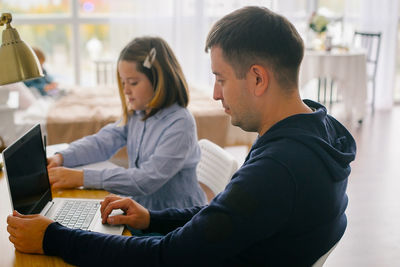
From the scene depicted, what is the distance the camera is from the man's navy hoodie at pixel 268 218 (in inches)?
36.1

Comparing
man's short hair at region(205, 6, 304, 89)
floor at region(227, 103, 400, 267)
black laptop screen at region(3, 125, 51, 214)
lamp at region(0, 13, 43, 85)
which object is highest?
man's short hair at region(205, 6, 304, 89)

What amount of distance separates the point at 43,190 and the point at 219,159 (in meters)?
0.68

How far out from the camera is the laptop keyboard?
1.32m

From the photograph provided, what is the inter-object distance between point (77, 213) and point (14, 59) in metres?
0.46

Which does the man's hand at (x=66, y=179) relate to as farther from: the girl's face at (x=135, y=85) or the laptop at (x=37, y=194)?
the girl's face at (x=135, y=85)

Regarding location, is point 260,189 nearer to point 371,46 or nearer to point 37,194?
point 37,194

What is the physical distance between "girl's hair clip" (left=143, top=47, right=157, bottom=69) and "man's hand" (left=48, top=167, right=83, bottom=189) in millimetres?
456

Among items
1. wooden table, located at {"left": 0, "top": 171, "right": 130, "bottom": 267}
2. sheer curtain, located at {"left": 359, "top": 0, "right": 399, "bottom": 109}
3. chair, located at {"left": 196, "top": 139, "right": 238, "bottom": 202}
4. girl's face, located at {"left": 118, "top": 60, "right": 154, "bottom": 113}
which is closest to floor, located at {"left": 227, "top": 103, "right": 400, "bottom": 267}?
chair, located at {"left": 196, "top": 139, "right": 238, "bottom": 202}

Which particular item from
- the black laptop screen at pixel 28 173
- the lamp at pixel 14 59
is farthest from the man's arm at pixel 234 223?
the lamp at pixel 14 59

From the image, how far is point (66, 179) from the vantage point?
1.64m

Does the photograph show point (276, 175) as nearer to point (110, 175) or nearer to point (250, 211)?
point (250, 211)

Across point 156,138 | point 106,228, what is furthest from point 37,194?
point 156,138

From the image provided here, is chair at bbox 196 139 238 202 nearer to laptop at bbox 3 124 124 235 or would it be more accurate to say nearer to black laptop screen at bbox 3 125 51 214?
laptop at bbox 3 124 124 235

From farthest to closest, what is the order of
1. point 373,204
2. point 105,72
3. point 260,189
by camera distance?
point 105,72 < point 373,204 < point 260,189
